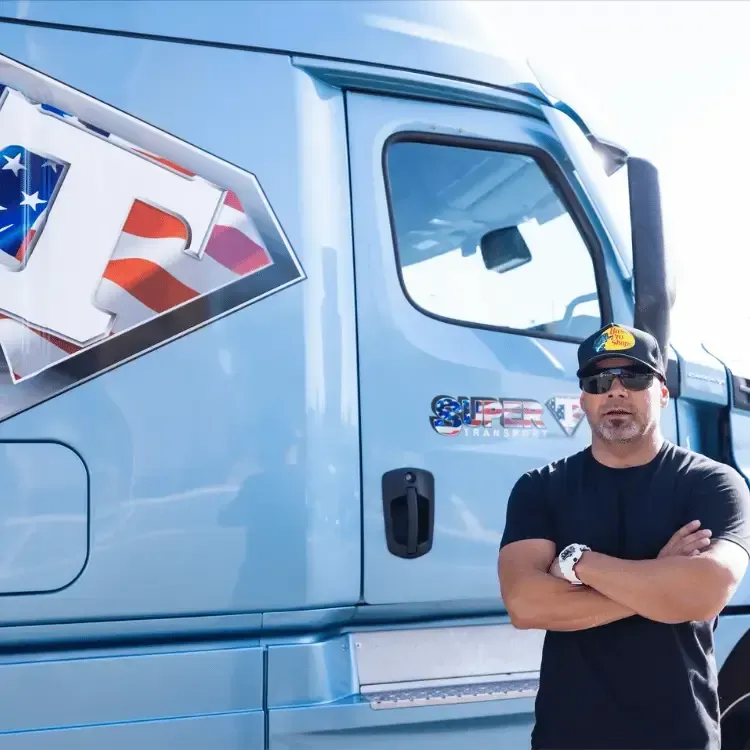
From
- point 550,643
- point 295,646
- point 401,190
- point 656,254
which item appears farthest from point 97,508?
point 656,254

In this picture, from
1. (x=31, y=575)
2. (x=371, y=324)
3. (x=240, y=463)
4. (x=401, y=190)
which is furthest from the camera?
(x=401, y=190)

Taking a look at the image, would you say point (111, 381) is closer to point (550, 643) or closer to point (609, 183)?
point (550, 643)

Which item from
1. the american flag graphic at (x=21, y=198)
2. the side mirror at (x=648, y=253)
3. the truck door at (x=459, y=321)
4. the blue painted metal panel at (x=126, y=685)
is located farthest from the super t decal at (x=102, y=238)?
the side mirror at (x=648, y=253)

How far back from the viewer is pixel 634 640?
5.58 feet

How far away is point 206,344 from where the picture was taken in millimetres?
2082

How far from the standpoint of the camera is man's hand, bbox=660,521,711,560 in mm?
1649

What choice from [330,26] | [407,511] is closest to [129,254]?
[330,26]

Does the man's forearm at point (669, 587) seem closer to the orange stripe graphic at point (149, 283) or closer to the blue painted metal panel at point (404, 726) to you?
the blue painted metal panel at point (404, 726)

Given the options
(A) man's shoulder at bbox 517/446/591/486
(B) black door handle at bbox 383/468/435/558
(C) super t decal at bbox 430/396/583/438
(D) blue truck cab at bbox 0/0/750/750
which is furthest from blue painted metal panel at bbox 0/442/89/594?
(A) man's shoulder at bbox 517/446/591/486

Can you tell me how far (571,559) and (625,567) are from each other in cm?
11

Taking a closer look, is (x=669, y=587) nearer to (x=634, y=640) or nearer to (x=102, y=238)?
(x=634, y=640)

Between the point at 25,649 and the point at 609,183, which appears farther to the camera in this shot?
the point at 609,183

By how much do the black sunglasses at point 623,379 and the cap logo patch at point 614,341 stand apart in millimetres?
46

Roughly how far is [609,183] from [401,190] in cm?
64
